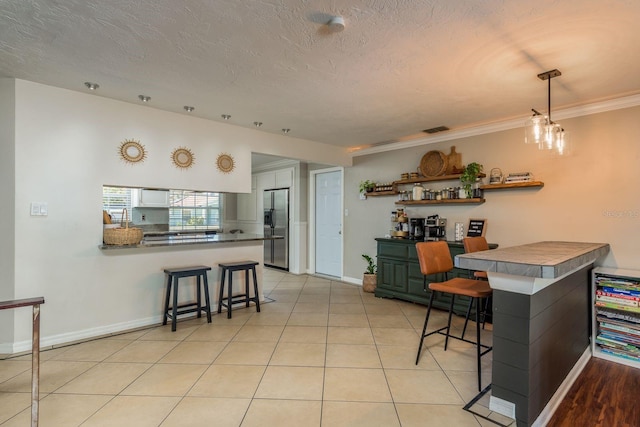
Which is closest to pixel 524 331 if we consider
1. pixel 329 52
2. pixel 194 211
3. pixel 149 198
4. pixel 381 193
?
pixel 329 52

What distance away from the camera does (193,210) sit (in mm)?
5188

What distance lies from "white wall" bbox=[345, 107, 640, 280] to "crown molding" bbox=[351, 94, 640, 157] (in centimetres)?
5

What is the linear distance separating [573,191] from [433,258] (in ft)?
6.46

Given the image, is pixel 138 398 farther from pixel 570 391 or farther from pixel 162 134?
pixel 570 391

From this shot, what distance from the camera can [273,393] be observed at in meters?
2.20

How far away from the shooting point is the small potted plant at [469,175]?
396 centimetres

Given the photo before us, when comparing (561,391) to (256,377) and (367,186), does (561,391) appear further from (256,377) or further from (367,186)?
(367,186)

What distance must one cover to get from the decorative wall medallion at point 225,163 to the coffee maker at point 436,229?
2777mm

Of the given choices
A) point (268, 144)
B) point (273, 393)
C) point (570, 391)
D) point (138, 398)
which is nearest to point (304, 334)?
point (273, 393)

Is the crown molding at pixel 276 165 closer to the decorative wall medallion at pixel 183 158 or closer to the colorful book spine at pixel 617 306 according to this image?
the decorative wall medallion at pixel 183 158

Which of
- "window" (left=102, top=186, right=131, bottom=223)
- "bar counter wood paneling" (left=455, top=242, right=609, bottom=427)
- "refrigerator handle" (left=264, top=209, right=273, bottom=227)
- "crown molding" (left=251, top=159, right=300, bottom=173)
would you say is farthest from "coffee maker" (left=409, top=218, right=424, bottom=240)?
"window" (left=102, top=186, right=131, bottom=223)

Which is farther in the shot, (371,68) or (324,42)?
(371,68)

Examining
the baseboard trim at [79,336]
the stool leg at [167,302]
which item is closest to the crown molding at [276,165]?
the stool leg at [167,302]

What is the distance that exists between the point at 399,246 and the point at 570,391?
7.91ft
